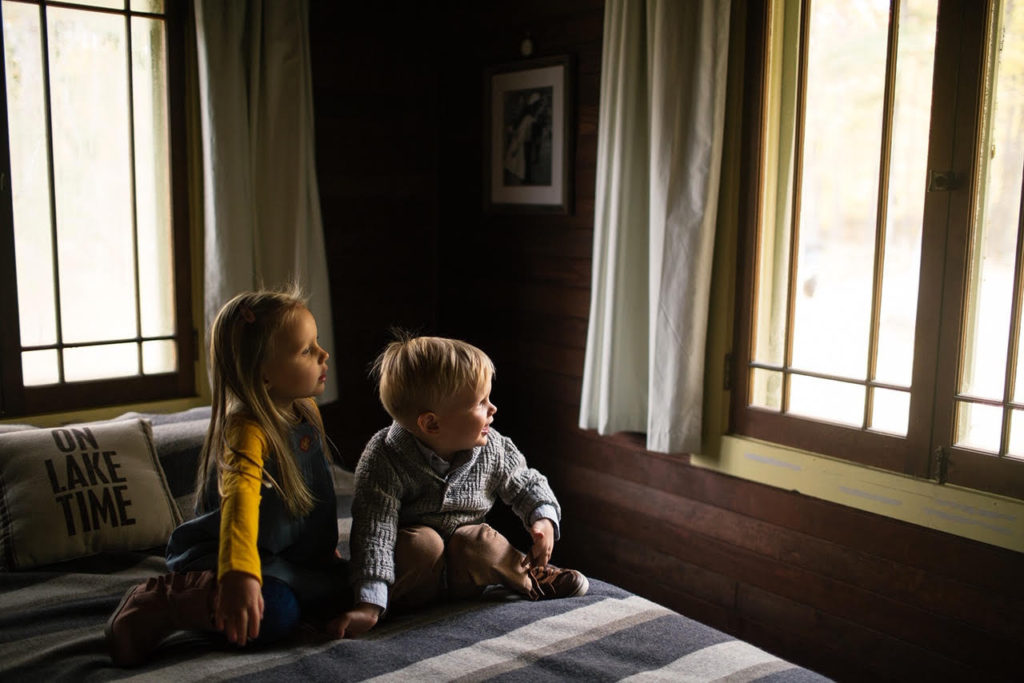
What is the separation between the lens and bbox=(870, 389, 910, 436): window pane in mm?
2451

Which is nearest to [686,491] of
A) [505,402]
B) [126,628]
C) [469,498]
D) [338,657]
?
[505,402]

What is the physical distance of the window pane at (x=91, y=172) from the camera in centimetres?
297

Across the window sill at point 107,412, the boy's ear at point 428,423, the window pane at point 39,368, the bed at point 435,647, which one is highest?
the boy's ear at point 428,423

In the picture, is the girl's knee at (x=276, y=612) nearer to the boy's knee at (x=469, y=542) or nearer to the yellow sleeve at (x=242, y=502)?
the yellow sleeve at (x=242, y=502)

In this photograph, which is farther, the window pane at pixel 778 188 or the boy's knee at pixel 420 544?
the window pane at pixel 778 188

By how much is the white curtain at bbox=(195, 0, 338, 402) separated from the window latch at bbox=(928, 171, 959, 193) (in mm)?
1950

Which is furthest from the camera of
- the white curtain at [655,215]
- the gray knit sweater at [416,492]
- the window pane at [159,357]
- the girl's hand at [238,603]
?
the window pane at [159,357]

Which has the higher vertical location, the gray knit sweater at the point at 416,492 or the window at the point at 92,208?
the window at the point at 92,208

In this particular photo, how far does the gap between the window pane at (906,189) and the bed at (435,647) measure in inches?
39.1

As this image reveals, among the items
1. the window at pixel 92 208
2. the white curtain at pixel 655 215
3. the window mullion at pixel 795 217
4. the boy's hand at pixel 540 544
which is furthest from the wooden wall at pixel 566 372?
the boy's hand at pixel 540 544

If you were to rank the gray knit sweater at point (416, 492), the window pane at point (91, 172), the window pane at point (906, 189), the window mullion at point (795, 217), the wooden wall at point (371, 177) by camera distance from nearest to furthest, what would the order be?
1. the gray knit sweater at point (416, 492)
2. the window pane at point (906, 189)
3. the window mullion at point (795, 217)
4. the window pane at point (91, 172)
5. the wooden wall at point (371, 177)

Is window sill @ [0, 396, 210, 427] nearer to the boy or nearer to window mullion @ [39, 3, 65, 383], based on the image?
window mullion @ [39, 3, 65, 383]

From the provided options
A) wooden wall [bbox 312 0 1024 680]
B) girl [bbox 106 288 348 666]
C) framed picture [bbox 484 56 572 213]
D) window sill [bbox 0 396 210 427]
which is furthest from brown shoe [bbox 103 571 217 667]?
framed picture [bbox 484 56 572 213]

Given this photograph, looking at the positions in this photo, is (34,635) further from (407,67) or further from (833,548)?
(407,67)
